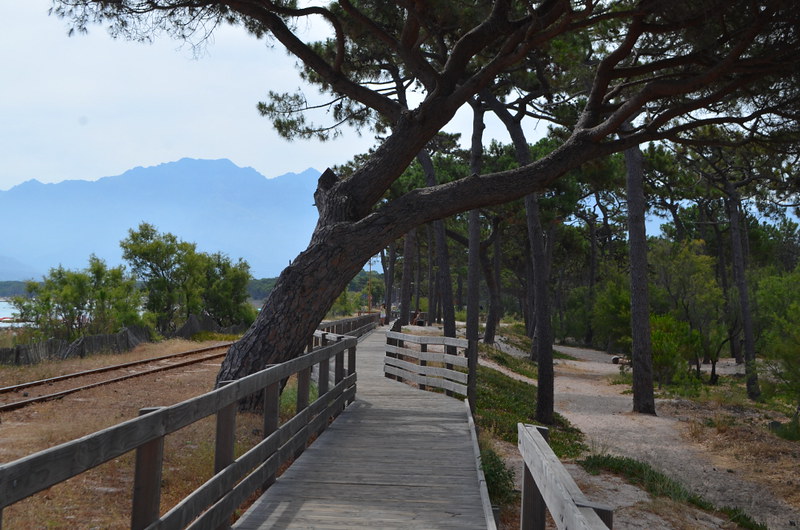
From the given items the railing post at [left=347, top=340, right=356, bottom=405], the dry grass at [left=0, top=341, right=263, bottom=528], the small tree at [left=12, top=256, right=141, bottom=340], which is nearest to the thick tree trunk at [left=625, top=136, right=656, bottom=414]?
the railing post at [left=347, top=340, right=356, bottom=405]

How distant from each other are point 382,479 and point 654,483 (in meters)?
5.18

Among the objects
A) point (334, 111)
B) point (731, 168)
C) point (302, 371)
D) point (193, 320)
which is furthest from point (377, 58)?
point (193, 320)

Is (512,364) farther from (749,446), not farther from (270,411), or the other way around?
(270,411)

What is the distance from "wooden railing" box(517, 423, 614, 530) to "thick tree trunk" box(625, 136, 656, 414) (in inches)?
645

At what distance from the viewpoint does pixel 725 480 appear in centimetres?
1178

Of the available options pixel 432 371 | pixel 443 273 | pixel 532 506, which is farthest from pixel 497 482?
pixel 443 273

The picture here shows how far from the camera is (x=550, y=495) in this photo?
2764 millimetres

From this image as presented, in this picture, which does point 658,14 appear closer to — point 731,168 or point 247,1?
point 247,1

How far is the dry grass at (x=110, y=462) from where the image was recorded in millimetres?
5469

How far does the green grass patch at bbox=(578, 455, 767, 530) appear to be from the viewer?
29.5 ft

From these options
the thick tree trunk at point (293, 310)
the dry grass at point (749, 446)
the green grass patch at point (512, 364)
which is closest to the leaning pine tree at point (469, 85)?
the thick tree trunk at point (293, 310)

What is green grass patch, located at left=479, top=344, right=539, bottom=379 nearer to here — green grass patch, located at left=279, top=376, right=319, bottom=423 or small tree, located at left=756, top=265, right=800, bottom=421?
small tree, located at left=756, top=265, right=800, bottom=421

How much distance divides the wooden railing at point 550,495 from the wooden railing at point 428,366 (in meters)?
7.59

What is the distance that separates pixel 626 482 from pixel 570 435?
453 centimetres
